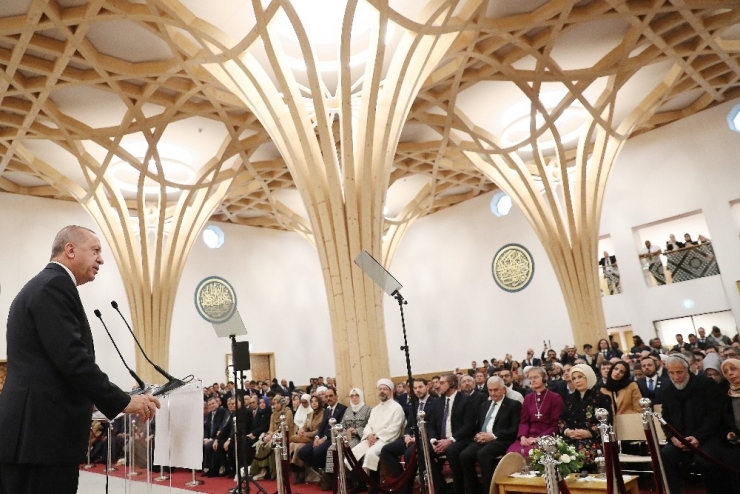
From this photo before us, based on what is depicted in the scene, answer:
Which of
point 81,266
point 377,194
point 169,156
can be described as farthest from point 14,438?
point 169,156

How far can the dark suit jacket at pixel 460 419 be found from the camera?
6.40m

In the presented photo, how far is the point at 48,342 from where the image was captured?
7.18 feet

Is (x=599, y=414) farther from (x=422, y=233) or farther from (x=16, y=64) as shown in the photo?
(x=422, y=233)

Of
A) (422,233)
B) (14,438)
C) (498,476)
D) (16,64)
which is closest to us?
(14,438)

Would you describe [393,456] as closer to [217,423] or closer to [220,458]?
[220,458]

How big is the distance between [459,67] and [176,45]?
18.2ft

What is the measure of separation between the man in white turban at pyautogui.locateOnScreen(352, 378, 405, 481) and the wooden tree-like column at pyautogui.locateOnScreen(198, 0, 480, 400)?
3.72 ft

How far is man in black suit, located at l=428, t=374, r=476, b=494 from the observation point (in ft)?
20.1

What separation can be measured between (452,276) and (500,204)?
3.39 metres

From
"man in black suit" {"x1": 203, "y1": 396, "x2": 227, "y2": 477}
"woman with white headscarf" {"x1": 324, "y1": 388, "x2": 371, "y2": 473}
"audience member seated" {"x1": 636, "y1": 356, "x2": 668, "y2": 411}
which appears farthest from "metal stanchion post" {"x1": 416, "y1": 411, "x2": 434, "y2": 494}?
"man in black suit" {"x1": 203, "y1": 396, "x2": 227, "y2": 477}

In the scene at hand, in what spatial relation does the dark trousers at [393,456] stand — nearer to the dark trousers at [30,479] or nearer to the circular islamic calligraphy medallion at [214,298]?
the dark trousers at [30,479]

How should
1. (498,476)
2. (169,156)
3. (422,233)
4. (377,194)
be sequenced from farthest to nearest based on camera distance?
1. (422,233)
2. (169,156)
3. (377,194)
4. (498,476)

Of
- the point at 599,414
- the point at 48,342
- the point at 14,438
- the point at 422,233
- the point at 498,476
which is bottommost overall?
the point at 498,476

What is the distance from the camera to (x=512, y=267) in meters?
19.5
